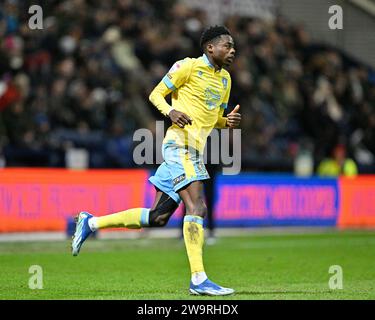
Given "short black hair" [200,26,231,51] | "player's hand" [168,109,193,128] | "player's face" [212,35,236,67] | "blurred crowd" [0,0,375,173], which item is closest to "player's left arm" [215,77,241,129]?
"player's face" [212,35,236,67]

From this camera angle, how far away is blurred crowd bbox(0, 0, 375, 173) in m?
19.4

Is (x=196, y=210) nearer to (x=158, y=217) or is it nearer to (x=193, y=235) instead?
(x=193, y=235)

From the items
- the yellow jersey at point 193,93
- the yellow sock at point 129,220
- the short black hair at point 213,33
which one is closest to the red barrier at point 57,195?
the yellow sock at point 129,220

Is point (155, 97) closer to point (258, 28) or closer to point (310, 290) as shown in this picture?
point (310, 290)

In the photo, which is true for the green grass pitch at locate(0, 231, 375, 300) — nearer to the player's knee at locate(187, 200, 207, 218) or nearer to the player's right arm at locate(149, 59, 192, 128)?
the player's knee at locate(187, 200, 207, 218)

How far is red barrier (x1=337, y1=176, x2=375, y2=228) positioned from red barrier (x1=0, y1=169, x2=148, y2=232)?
5113mm

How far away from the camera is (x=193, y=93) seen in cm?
958

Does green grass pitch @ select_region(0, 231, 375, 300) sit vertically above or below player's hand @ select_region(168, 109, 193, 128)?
below

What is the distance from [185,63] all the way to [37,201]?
891cm

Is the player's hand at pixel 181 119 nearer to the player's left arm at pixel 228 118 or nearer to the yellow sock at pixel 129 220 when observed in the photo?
the player's left arm at pixel 228 118

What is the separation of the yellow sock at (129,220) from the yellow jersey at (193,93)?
0.78 m

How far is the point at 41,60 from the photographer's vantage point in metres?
19.9

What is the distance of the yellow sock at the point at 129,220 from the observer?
9.70 metres

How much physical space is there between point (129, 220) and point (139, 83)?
41.1 ft
